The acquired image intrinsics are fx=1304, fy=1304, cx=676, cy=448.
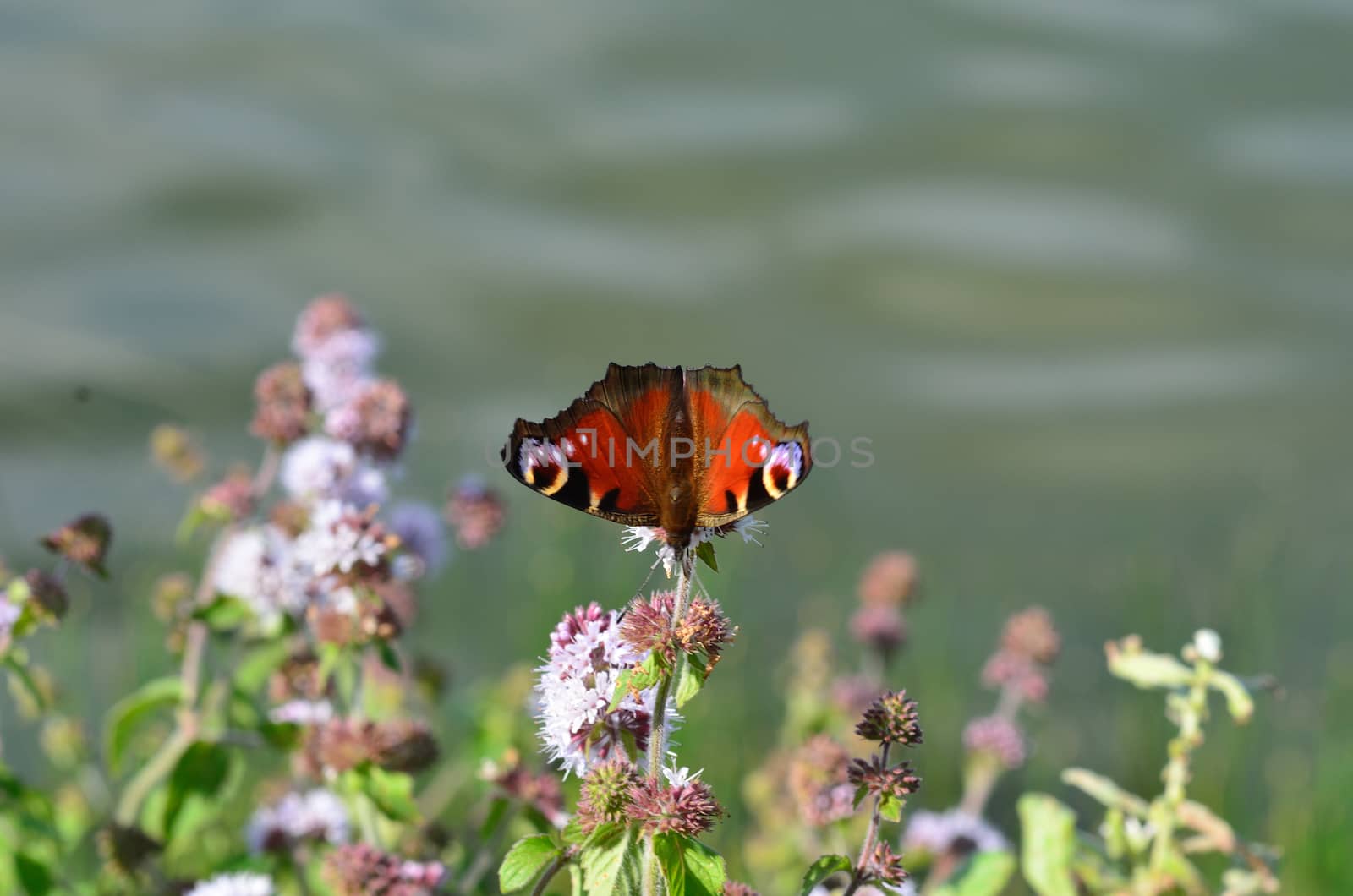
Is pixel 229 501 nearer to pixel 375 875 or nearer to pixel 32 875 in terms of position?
pixel 32 875

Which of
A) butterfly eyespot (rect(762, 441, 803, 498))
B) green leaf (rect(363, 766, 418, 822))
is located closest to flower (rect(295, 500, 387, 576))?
green leaf (rect(363, 766, 418, 822))

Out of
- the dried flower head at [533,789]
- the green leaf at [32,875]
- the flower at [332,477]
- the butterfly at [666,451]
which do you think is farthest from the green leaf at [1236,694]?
the green leaf at [32,875]

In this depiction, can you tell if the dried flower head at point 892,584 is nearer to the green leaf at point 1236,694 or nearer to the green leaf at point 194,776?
the green leaf at point 1236,694

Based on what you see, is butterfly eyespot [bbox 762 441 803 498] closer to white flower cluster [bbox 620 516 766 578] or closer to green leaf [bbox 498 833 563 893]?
white flower cluster [bbox 620 516 766 578]

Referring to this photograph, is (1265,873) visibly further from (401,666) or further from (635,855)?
(401,666)

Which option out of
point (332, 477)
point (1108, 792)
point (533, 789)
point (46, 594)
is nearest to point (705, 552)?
point (533, 789)

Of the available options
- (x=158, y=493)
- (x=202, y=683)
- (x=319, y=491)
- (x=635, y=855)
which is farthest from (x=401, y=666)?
(x=158, y=493)

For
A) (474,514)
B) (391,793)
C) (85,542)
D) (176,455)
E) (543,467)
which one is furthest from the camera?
(176,455)
